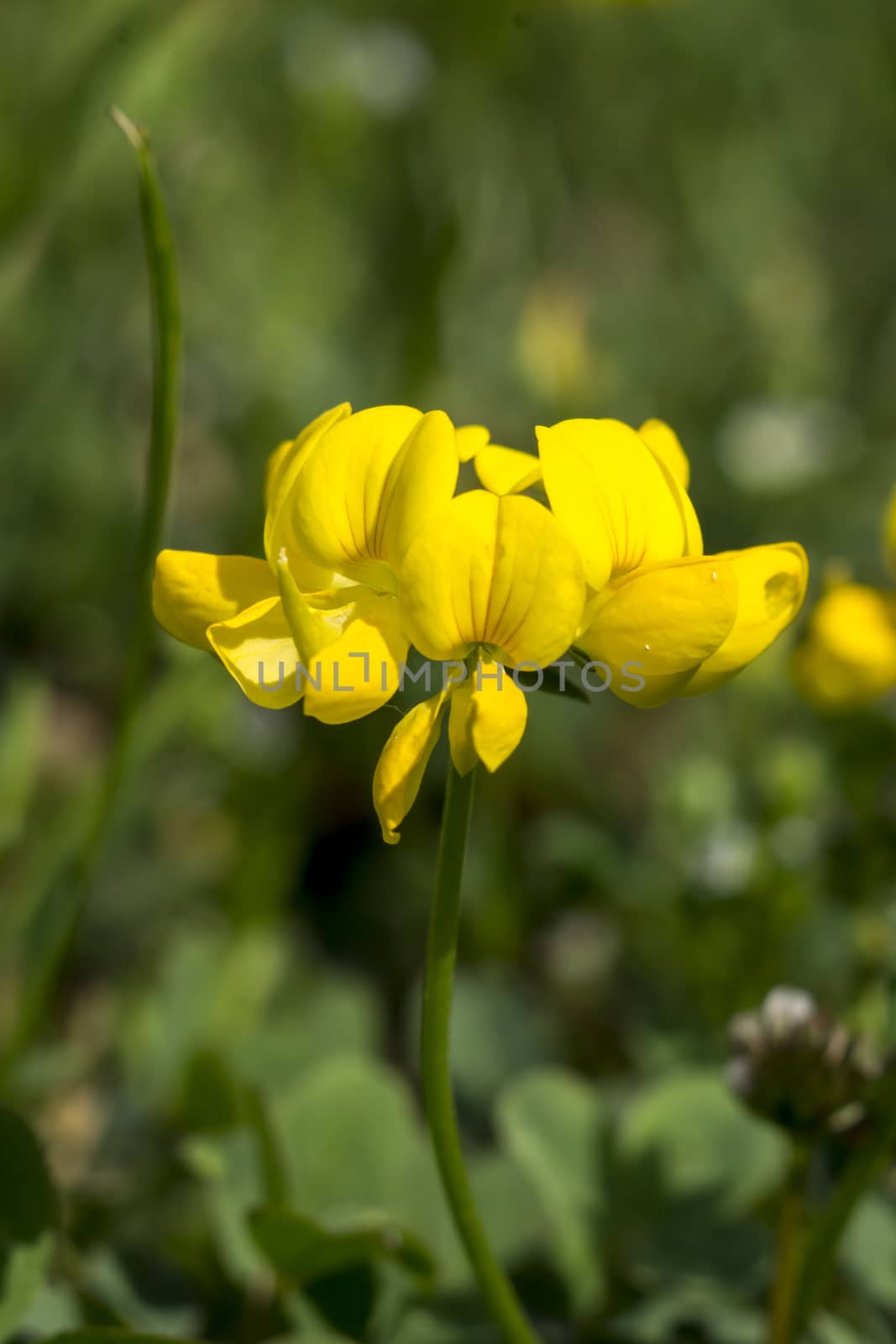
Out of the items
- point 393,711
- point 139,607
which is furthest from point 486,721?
point 393,711

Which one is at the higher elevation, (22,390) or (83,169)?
(83,169)

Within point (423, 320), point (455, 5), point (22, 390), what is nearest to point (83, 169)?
point (22, 390)

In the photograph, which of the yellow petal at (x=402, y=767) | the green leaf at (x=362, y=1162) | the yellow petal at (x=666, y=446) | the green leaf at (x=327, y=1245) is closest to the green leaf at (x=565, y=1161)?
the green leaf at (x=362, y=1162)

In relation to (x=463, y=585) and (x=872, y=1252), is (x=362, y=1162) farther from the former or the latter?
(x=463, y=585)

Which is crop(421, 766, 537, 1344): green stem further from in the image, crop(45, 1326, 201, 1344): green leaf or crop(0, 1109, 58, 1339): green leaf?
crop(0, 1109, 58, 1339): green leaf

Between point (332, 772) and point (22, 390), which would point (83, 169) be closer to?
point (22, 390)

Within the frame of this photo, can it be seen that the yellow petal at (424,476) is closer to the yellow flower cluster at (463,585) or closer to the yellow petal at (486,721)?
the yellow flower cluster at (463,585)
